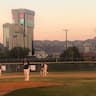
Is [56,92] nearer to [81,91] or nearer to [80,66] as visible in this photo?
[81,91]

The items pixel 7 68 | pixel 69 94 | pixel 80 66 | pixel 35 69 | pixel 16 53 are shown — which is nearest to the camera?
pixel 69 94

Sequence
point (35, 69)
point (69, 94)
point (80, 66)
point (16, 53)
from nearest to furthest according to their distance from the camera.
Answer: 1. point (69, 94)
2. point (35, 69)
3. point (80, 66)
4. point (16, 53)

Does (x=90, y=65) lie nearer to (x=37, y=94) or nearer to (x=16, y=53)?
(x=37, y=94)

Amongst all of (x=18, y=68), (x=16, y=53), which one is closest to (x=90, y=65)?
(x=18, y=68)

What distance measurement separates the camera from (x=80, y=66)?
2953 inches

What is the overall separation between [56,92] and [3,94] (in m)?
2.87

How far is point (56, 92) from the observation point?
20578 mm

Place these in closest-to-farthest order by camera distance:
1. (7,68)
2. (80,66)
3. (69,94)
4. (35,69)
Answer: (69,94), (35,69), (7,68), (80,66)

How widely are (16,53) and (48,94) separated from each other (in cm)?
14762

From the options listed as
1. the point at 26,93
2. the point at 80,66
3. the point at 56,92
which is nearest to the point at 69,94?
the point at 56,92

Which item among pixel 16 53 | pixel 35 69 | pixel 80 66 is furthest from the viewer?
pixel 16 53

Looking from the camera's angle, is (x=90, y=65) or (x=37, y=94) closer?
(x=37, y=94)

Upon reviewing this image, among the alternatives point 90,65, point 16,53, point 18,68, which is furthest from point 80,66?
point 16,53

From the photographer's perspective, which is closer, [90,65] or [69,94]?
[69,94]
